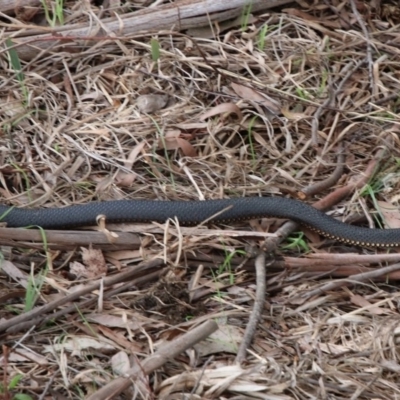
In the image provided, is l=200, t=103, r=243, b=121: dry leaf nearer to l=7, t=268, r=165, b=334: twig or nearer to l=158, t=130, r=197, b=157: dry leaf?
l=158, t=130, r=197, b=157: dry leaf

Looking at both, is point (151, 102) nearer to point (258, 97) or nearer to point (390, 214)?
point (258, 97)

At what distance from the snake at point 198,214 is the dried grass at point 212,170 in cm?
15

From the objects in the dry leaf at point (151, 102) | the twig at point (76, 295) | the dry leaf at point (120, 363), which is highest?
the dry leaf at point (151, 102)

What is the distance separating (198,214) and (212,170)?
0.53 m

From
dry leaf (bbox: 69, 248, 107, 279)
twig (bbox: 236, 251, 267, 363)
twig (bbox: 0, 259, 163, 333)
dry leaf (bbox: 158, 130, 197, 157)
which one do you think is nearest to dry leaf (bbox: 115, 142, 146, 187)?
dry leaf (bbox: 158, 130, 197, 157)

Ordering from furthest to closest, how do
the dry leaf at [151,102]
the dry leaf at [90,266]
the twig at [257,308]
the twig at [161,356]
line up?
the dry leaf at [151,102] < the dry leaf at [90,266] < the twig at [257,308] < the twig at [161,356]

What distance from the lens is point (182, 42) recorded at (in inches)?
280

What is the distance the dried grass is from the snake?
0.15 metres

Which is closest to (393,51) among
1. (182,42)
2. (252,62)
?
(252,62)

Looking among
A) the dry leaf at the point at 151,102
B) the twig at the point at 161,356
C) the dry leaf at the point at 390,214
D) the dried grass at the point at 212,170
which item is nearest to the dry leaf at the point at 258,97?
the dried grass at the point at 212,170

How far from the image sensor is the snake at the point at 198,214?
5.88 m

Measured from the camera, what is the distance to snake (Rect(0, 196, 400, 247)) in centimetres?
588

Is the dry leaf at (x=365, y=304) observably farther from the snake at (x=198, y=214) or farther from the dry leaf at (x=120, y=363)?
the dry leaf at (x=120, y=363)

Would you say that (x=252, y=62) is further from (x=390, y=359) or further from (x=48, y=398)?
(x=48, y=398)
